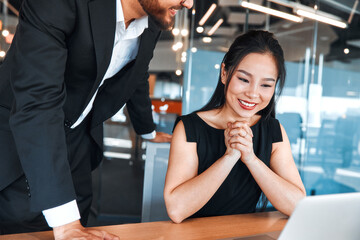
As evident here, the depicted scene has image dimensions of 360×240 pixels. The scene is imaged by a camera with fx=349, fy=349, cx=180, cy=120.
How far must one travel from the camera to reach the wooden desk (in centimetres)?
106

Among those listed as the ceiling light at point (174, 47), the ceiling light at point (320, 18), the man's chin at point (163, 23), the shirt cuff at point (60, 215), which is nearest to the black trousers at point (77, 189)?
the shirt cuff at point (60, 215)

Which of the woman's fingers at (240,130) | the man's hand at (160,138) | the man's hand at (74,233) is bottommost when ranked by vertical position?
the man's hand at (74,233)

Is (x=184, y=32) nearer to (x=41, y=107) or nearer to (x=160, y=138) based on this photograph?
(x=160, y=138)

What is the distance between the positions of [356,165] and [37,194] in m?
4.65

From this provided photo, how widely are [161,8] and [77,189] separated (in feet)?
A: 2.95

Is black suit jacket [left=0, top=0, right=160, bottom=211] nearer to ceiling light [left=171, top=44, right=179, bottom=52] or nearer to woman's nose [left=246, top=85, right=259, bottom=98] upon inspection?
woman's nose [left=246, top=85, right=259, bottom=98]

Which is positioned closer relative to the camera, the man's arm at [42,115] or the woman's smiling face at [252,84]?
the man's arm at [42,115]

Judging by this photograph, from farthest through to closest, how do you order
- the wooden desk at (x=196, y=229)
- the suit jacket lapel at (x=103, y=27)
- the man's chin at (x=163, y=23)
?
the man's chin at (x=163, y=23)
the suit jacket lapel at (x=103, y=27)
the wooden desk at (x=196, y=229)

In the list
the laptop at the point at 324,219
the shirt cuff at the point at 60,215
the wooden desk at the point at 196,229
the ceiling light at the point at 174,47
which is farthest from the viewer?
the ceiling light at the point at 174,47

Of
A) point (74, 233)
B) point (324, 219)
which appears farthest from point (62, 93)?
point (324, 219)

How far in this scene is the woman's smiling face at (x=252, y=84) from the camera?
1.56 meters

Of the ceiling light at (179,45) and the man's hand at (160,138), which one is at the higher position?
the ceiling light at (179,45)

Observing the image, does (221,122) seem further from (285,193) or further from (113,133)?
(113,133)

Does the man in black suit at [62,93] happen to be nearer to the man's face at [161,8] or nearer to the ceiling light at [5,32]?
the man's face at [161,8]
